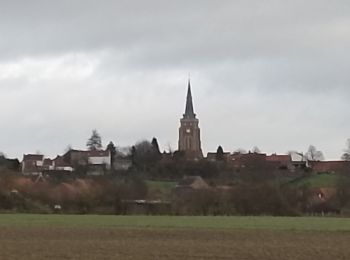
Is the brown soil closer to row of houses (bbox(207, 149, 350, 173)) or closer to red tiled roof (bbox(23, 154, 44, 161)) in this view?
row of houses (bbox(207, 149, 350, 173))

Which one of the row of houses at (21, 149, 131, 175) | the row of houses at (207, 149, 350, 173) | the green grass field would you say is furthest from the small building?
the green grass field

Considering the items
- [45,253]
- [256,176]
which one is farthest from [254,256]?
[256,176]

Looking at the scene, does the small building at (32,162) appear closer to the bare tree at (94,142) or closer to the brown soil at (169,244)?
the bare tree at (94,142)

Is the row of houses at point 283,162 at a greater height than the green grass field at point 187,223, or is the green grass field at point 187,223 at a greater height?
the row of houses at point 283,162

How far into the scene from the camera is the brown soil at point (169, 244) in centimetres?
3198

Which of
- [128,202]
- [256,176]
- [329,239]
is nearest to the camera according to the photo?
[329,239]

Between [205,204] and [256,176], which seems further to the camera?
[256,176]

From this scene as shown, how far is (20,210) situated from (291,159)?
288ft

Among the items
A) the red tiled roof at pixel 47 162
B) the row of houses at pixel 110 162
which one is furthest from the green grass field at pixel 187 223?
the red tiled roof at pixel 47 162

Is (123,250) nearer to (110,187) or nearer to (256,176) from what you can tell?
(110,187)

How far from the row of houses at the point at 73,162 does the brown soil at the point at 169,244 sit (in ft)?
279

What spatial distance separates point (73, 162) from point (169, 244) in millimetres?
115930

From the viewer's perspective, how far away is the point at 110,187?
3738 inches

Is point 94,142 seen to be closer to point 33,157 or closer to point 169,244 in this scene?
point 33,157
